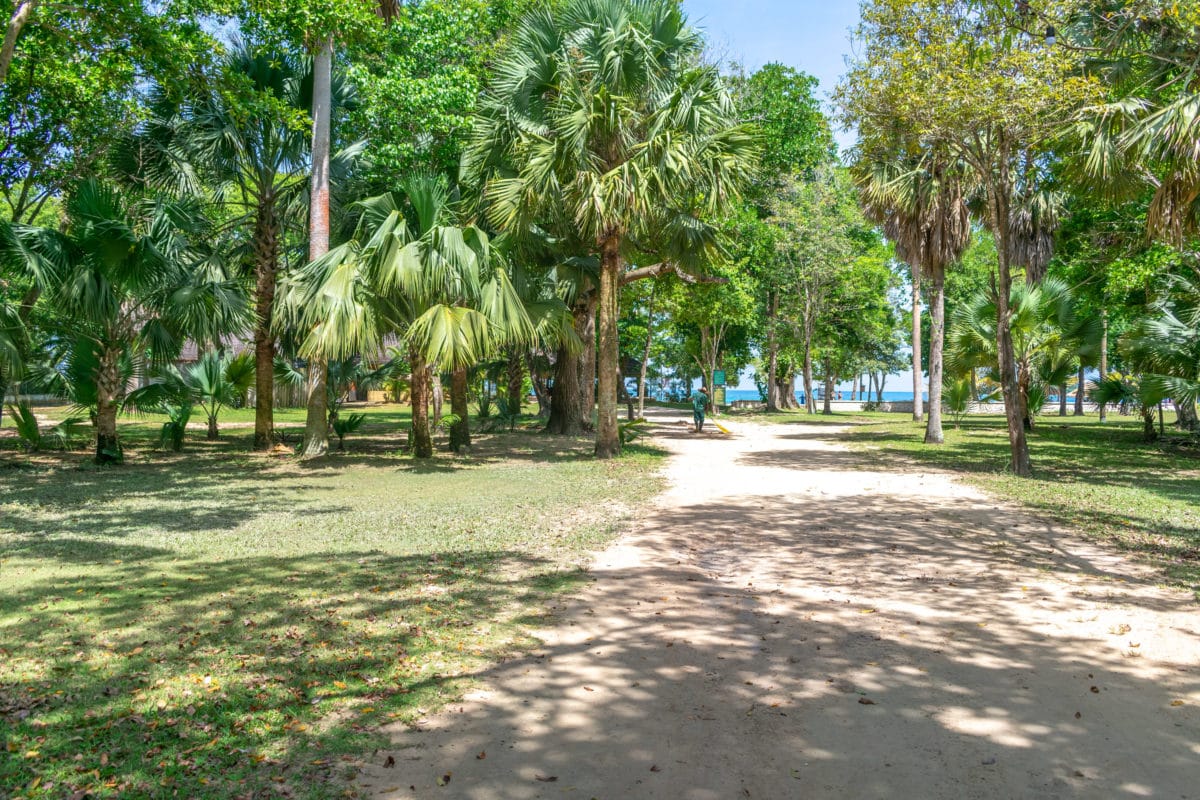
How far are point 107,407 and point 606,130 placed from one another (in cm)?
995

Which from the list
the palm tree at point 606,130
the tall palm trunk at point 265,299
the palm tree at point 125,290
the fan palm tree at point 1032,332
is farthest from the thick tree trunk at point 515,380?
the fan palm tree at point 1032,332

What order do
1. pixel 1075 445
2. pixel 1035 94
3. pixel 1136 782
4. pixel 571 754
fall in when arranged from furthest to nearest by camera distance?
pixel 1075 445 < pixel 1035 94 < pixel 571 754 < pixel 1136 782

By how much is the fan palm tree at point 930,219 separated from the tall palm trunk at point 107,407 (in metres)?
16.0

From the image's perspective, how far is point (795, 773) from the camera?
331cm

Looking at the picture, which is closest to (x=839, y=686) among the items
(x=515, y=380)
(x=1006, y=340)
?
(x=1006, y=340)

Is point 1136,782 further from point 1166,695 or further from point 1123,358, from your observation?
point 1123,358

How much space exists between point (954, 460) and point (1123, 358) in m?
4.99

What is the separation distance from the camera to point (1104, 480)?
42.0ft

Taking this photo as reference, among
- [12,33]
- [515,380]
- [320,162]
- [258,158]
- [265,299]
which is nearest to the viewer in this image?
[12,33]

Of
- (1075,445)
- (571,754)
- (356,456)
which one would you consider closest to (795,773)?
(571,754)

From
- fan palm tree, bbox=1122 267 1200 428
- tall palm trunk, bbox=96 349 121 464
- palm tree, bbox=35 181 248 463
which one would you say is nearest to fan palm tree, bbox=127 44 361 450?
palm tree, bbox=35 181 248 463

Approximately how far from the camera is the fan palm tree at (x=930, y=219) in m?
19.9

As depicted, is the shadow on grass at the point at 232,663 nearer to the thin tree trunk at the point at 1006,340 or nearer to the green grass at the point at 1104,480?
the green grass at the point at 1104,480

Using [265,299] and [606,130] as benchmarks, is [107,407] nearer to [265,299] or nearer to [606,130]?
[265,299]
